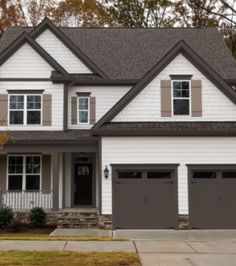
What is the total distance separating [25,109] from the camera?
75.8 ft

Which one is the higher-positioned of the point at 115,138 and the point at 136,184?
the point at 115,138

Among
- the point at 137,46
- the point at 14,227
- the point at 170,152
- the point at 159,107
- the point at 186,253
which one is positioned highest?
the point at 137,46


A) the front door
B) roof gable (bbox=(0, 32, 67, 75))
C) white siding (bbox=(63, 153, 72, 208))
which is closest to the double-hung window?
white siding (bbox=(63, 153, 72, 208))

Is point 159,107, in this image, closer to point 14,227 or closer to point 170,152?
point 170,152

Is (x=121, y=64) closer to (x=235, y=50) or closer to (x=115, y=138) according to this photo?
(x=115, y=138)

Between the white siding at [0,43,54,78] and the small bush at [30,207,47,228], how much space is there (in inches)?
250

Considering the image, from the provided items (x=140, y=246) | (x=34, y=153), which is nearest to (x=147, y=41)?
(x=34, y=153)

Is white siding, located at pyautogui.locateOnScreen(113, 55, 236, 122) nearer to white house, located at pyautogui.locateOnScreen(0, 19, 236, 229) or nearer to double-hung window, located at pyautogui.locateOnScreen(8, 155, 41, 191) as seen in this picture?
white house, located at pyautogui.locateOnScreen(0, 19, 236, 229)

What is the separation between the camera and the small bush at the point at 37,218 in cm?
2094

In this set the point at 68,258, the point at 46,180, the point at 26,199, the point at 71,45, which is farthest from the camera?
the point at 71,45

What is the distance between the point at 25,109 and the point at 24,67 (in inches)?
77.8

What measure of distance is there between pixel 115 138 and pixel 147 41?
9736 mm

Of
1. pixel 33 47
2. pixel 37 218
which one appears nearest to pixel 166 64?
pixel 33 47

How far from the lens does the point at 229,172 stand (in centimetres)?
2023
